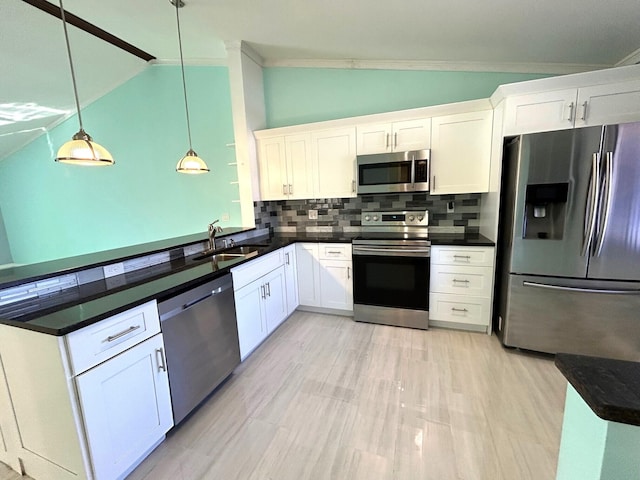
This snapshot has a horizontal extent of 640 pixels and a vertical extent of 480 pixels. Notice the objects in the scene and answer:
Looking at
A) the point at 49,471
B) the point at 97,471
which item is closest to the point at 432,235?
the point at 97,471

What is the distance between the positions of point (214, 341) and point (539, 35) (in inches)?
138

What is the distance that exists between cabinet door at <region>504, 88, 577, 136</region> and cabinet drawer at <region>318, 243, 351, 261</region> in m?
1.78

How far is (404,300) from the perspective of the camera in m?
2.86

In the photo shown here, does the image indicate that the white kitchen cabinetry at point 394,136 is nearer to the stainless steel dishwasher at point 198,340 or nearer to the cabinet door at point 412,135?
the cabinet door at point 412,135

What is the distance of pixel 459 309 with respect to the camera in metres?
2.75

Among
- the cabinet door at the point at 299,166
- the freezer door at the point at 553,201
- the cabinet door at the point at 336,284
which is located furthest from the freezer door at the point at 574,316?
the cabinet door at the point at 299,166

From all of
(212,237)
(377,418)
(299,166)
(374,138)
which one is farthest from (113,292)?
(374,138)

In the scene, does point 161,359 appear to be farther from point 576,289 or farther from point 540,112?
point 540,112

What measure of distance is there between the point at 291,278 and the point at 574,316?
2.56 metres

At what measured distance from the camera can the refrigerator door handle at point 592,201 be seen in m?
1.97

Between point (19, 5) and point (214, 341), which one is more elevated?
point (19, 5)

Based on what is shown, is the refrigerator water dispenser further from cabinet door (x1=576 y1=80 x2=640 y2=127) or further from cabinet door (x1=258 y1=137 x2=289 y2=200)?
cabinet door (x1=258 y1=137 x2=289 y2=200)

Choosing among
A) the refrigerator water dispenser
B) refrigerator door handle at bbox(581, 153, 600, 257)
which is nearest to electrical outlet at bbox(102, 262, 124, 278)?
the refrigerator water dispenser

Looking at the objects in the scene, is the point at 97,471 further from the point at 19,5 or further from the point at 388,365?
the point at 19,5
